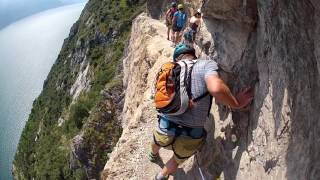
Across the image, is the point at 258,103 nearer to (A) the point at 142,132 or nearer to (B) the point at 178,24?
(A) the point at 142,132

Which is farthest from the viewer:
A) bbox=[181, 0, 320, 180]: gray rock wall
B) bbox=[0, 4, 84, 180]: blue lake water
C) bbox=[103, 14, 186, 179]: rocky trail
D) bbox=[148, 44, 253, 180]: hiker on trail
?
bbox=[0, 4, 84, 180]: blue lake water

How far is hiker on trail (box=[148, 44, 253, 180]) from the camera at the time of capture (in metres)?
6.52

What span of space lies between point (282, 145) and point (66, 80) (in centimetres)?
5859

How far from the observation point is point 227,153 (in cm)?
759

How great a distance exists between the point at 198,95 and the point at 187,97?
0.15m

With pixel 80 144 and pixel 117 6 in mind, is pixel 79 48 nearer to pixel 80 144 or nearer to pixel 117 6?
pixel 117 6

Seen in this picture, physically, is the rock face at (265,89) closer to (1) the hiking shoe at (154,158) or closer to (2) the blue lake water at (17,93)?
(1) the hiking shoe at (154,158)

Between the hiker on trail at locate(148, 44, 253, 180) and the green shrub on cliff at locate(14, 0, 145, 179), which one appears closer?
the hiker on trail at locate(148, 44, 253, 180)

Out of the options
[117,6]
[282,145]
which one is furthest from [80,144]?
[117,6]

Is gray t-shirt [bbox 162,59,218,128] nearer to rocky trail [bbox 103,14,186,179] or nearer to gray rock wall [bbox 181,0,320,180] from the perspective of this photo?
gray rock wall [bbox 181,0,320,180]

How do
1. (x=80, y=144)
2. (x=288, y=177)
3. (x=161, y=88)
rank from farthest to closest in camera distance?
(x=80, y=144) < (x=161, y=88) < (x=288, y=177)

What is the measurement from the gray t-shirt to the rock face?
0.59 metres

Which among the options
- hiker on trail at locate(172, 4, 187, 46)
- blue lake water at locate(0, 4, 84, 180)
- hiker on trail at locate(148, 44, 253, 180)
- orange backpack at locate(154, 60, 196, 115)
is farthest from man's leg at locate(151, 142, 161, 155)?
blue lake water at locate(0, 4, 84, 180)

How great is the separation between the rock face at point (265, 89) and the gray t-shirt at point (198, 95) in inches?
23.1
